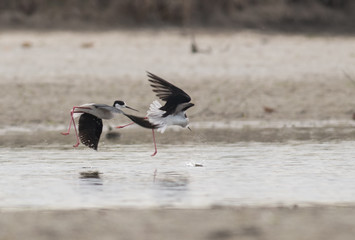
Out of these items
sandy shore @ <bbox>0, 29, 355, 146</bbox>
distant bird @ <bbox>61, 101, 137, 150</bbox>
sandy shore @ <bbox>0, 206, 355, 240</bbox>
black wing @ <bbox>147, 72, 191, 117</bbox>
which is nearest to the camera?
sandy shore @ <bbox>0, 206, 355, 240</bbox>

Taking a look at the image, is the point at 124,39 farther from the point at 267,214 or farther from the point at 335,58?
the point at 267,214

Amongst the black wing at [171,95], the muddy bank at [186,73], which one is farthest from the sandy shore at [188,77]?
the black wing at [171,95]

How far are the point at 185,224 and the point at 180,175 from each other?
2.38 m

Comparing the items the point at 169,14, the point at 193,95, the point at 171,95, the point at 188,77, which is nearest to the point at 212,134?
the point at 193,95

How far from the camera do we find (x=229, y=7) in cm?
2364

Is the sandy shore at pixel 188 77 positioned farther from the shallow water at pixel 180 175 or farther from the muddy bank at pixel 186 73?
the shallow water at pixel 180 175

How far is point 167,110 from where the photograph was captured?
9172 millimetres

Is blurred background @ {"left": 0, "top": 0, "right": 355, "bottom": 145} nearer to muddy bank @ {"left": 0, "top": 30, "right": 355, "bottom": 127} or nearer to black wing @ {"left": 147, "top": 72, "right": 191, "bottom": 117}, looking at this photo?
muddy bank @ {"left": 0, "top": 30, "right": 355, "bottom": 127}

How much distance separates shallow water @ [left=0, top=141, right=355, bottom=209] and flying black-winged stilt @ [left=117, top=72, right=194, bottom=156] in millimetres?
401

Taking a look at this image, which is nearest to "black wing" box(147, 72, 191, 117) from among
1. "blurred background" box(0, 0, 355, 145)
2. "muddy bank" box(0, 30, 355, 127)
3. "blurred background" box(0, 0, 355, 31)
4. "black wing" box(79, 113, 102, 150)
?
"black wing" box(79, 113, 102, 150)

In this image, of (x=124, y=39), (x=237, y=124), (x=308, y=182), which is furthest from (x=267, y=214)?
(x=124, y=39)

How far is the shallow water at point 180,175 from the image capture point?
23.3 ft

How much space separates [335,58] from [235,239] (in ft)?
40.1

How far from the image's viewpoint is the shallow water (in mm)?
7094
